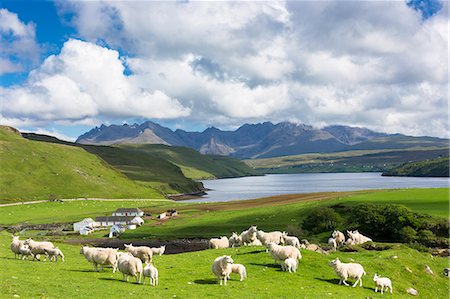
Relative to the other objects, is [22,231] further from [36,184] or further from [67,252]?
[36,184]

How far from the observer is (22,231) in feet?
329

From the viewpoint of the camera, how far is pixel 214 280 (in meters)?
27.4

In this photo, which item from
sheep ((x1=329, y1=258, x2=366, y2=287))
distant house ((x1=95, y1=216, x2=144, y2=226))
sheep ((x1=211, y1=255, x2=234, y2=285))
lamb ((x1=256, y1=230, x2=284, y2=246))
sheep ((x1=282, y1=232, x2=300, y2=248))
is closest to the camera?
sheep ((x1=211, y1=255, x2=234, y2=285))

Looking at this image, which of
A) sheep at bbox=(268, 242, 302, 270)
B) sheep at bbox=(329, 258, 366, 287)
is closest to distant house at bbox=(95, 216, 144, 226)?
sheep at bbox=(268, 242, 302, 270)

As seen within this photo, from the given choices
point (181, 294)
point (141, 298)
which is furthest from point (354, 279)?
point (141, 298)

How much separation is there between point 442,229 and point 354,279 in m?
45.3

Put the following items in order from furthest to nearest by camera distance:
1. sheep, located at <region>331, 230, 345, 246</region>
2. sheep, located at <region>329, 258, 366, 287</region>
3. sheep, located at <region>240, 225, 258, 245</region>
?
1. sheep, located at <region>331, 230, 345, 246</region>
2. sheep, located at <region>240, 225, 258, 245</region>
3. sheep, located at <region>329, 258, 366, 287</region>

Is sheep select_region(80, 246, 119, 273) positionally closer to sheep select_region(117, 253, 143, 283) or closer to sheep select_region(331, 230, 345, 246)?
sheep select_region(117, 253, 143, 283)

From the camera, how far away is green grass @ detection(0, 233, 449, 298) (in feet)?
73.9

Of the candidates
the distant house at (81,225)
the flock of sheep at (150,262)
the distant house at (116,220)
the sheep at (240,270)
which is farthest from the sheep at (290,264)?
the distant house at (81,225)

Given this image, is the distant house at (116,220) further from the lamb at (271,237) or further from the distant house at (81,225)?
the lamb at (271,237)

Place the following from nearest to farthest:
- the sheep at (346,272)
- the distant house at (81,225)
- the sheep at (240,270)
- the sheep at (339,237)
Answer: the sheep at (240,270), the sheep at (346,272), the sheep at (339,237), the distant house at (81,225)

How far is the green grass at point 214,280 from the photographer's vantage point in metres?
22.5

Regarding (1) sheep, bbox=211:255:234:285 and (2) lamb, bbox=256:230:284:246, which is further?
(2) lamb, bbox=256:230:284:246
